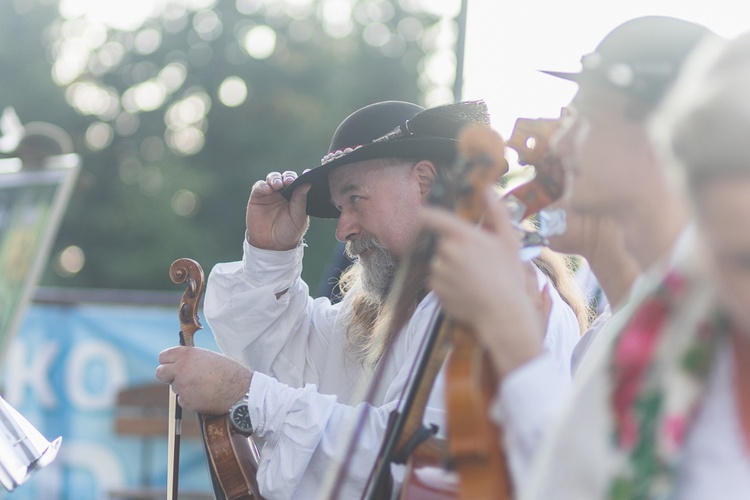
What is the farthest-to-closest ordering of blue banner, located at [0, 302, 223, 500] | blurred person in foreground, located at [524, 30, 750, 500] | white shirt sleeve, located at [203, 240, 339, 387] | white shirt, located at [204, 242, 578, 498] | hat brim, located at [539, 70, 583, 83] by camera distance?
1. blue banner, located at [0, 302, 223, 500]
2. white shirt sleeve, located at [203, 240, 339, 387]
3. white shirt, located at [204, 242, 578, 498]
4. hat brim, located at [539, 70, 583, 83]
5. blurred person in foreground, located at [524, 30, 750, 500]

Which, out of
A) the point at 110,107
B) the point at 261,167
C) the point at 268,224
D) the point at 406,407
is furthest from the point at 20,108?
the point at 406,407

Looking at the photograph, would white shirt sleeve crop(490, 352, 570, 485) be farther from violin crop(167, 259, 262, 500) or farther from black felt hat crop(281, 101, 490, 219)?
black felt hat crop(281, 101, 490, 219)

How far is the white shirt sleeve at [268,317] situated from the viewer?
3.16 metres

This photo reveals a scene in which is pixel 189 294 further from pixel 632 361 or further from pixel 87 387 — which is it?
pixel 87 387

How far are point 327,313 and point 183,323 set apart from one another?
2.28ft

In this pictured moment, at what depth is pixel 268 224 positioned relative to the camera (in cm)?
320

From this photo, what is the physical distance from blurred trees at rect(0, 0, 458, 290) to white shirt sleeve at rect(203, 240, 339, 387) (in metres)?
18.4

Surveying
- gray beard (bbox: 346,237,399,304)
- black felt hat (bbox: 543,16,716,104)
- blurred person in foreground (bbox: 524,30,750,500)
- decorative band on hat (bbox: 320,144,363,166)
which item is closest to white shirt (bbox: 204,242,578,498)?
gray beard (bbox: 346,237,399,304)

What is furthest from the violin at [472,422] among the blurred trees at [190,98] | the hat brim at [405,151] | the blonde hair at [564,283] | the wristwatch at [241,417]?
the blurred trees at [190,98]

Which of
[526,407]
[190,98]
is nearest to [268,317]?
[526,407]

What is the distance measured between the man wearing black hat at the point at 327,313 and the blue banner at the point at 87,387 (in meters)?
2.76

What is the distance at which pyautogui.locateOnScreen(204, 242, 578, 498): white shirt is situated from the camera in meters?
2.46

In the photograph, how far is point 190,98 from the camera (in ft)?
80.2

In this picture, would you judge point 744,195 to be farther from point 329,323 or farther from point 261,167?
point 261,167
